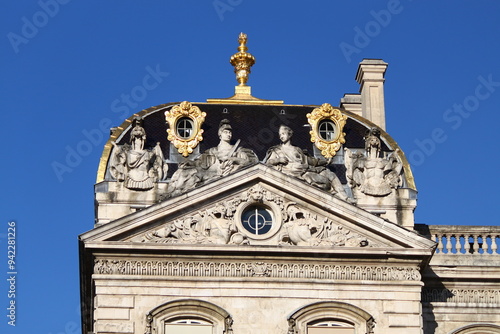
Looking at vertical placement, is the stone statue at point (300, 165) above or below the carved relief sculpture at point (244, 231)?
above

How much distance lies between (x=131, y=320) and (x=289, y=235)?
4.69 meters

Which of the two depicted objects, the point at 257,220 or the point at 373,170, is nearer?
the point at 257,220

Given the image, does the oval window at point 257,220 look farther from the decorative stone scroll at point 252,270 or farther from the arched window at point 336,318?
the arched window at point 336,318

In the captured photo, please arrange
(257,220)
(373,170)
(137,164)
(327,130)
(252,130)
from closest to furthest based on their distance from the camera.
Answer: (257,220) < (137,164) < (373,170) < (252,130) < (327,130)

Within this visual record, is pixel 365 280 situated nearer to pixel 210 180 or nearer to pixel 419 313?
pixel 419 313

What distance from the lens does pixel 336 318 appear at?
157 feet

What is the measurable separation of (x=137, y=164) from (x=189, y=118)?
2.76 m

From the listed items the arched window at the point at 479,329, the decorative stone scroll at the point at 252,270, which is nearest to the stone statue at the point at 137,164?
the decorative stone scroll at the point at 252,270

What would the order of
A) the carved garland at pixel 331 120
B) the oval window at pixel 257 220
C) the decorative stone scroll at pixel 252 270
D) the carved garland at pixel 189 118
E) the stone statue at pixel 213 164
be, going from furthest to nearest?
the carved garland at pixel 331 120
the carved garland at pixel 189 118
the stone statue at pixel 213 164
the oval window at pixel 257 220
the decorative stone scroll at pixel 252 270

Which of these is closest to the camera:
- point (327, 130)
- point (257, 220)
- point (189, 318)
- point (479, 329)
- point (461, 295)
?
point (189, 318)

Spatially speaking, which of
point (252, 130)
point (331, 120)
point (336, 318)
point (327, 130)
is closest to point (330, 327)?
point (336, 318)

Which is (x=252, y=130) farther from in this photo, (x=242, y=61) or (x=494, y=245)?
(x=494, y=245)

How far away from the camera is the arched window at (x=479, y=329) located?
4994 centimetres

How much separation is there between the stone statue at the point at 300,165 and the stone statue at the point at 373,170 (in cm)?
58
